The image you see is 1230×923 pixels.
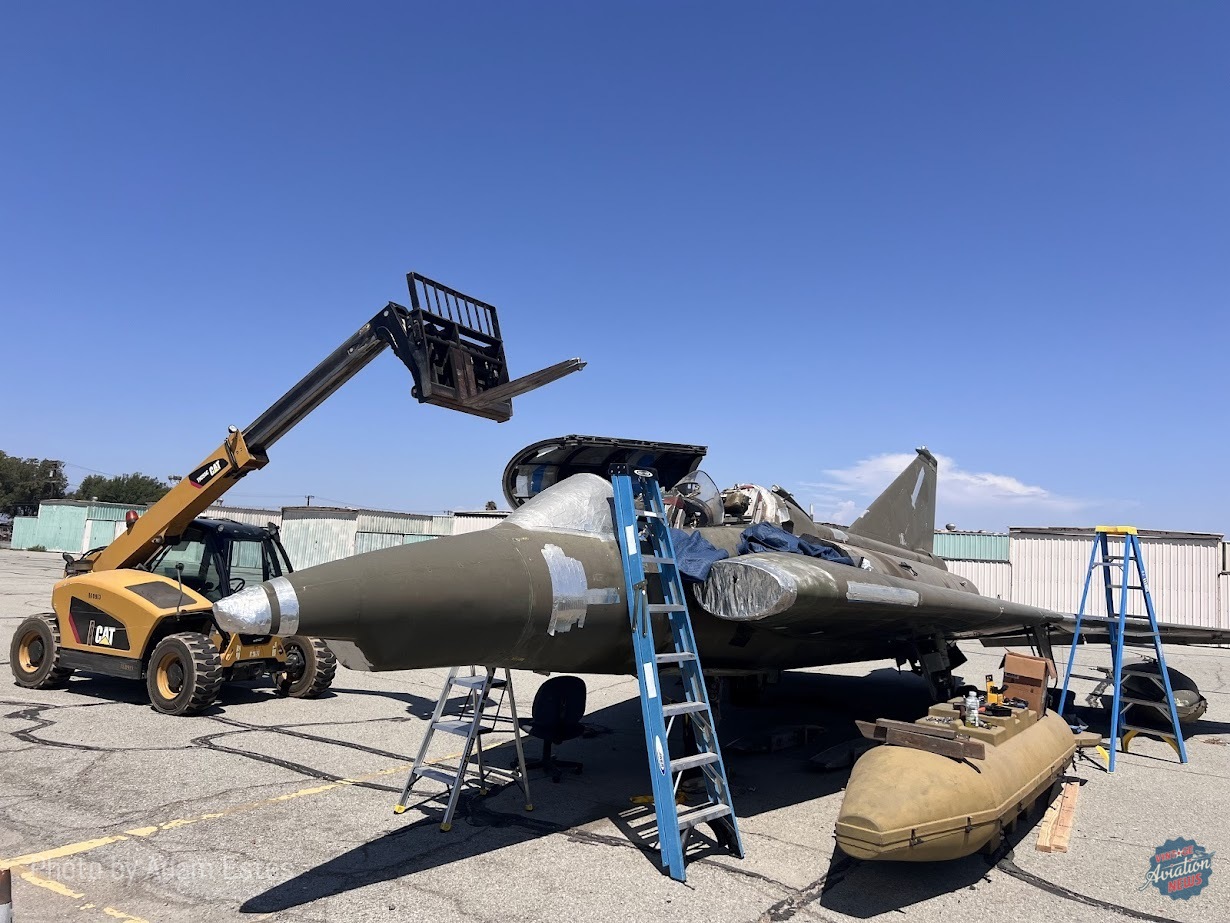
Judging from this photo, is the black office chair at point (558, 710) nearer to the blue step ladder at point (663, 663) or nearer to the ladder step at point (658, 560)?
the blue step ladder at point (663, 663)

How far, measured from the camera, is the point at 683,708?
5.14m

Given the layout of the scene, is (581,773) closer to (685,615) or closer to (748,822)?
(748,822)

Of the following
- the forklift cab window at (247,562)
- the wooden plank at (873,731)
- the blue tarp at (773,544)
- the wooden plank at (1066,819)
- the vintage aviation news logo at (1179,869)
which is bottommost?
the wooden plank at (1066,819)

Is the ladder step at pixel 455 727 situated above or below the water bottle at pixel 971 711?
below

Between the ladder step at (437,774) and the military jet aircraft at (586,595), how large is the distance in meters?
1.33

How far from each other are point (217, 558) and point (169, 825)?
5848 millimetres

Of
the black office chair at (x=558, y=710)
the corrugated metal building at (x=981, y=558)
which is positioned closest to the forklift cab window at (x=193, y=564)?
the black office chair at (x=558, y=710)

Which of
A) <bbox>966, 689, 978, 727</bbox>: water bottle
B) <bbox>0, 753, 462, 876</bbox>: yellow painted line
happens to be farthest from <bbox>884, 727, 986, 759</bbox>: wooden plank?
<bbox>0, 753, 462, 876</bbox>: yellow painted line

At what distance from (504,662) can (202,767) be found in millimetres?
3919

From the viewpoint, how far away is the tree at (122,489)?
80.9 metres

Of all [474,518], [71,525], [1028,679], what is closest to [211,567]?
[1028,679]

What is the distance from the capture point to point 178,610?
941 centimetres

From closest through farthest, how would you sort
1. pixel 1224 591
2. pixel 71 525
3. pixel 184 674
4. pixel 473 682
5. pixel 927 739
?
pixel 927 739, pixel 473 682, pixel 184 674, pixel 1224 591, pixel 71 525

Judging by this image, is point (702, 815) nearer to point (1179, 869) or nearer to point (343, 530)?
point (1179, 869)
